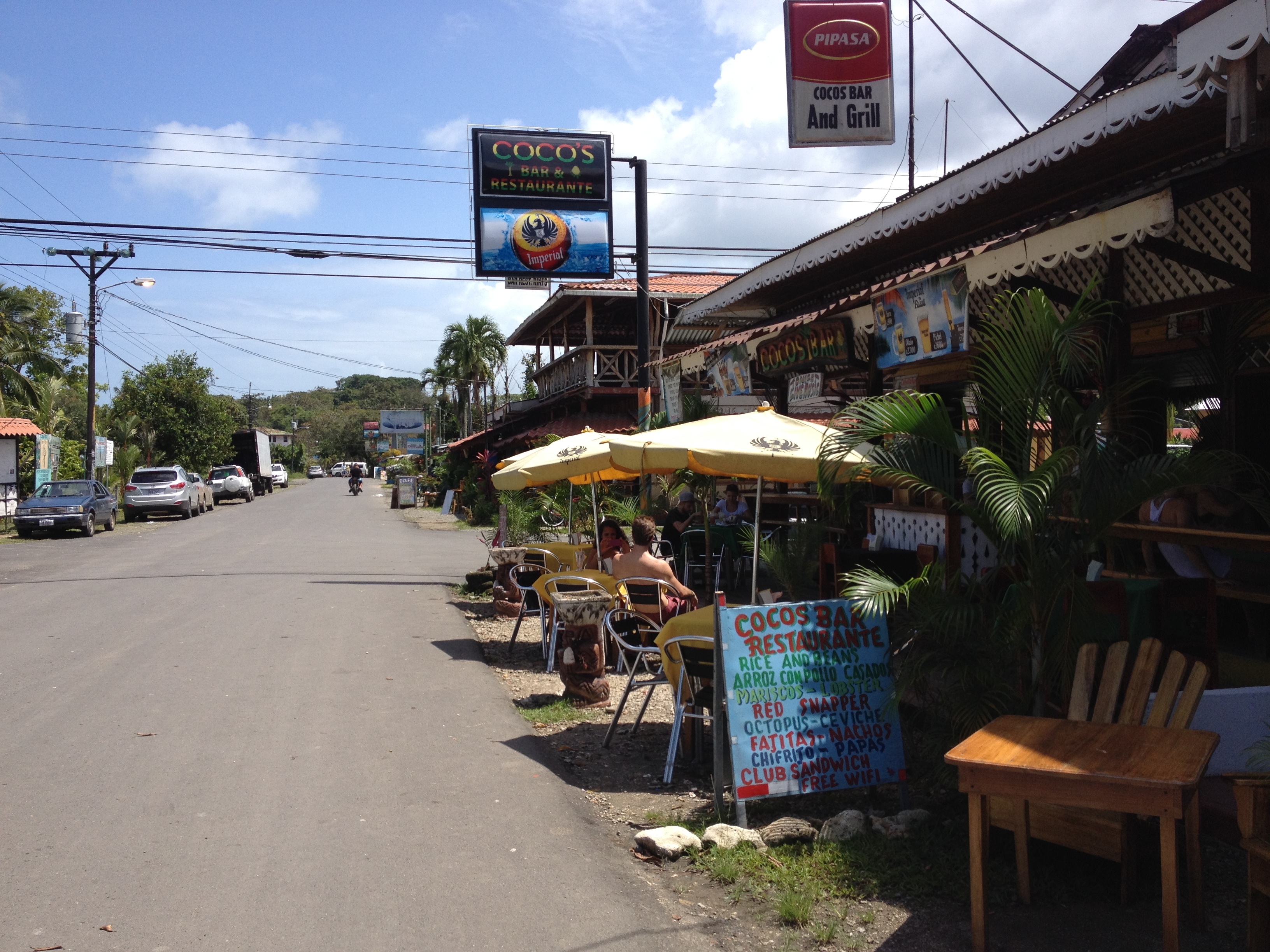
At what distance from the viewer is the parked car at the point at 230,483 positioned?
44312 mm

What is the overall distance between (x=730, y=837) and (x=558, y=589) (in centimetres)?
487

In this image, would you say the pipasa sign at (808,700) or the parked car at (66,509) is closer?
the pipasa sign at (808,700)

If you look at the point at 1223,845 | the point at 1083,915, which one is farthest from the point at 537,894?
the point at 1223,845

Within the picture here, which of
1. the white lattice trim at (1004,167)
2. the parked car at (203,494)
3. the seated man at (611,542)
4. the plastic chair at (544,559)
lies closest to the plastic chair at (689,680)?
the seated man at (611,542)

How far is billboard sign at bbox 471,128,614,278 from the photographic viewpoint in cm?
1806

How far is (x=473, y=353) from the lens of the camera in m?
57.0

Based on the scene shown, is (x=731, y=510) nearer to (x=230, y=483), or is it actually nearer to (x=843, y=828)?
(x=843, y=828)

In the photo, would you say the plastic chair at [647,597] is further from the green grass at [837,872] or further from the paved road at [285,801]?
the green grass at [837,872]

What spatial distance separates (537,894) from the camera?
4.34m

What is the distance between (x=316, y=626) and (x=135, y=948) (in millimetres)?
7774

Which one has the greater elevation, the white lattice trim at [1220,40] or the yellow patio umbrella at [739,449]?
the white lattice trim at [1220,40]

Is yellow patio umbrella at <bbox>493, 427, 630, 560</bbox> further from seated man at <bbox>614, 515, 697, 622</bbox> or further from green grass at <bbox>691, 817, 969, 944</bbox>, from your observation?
green grass at <bbox>691, 817, 969, 944</bbox>

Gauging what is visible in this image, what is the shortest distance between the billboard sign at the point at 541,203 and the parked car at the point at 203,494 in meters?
21.2

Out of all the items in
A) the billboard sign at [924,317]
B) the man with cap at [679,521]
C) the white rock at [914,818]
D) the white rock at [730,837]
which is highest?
the billboard sign at [924,317]
